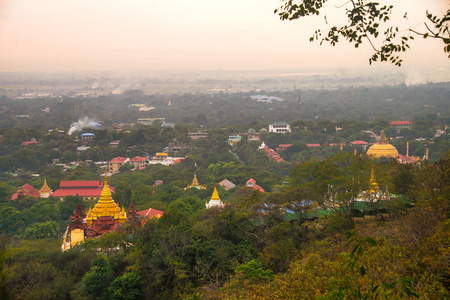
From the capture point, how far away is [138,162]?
41562 millimetres

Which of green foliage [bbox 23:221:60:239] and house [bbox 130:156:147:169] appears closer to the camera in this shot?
green foliage [bbox 23:221:60:239]

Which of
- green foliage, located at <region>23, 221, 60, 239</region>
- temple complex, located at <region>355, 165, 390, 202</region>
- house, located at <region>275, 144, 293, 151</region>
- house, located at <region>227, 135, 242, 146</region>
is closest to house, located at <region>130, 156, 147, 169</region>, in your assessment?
house, located at <region>227, 135, 242, 146</region>

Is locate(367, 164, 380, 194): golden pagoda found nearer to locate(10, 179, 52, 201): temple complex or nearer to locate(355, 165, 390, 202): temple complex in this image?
locate(355, 165, 390, 202): temple complex

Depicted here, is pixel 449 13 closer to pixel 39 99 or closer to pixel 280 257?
pixel 280 257

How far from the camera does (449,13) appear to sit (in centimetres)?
483

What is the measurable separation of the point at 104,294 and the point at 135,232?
2405 millimetres

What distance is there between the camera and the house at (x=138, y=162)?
4119 cm

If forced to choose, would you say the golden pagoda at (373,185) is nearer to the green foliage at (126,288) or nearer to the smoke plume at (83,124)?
the green foliage at (126,288)

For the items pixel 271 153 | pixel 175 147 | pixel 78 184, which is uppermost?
pixel 78 184

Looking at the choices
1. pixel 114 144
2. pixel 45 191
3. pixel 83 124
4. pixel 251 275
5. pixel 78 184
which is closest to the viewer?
pixel 251 275

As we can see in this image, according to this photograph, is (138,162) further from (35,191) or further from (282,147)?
(282,147)

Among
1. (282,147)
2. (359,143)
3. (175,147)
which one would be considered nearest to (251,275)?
(282,147)

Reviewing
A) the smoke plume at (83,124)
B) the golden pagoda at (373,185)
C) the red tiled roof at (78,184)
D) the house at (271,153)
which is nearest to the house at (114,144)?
the house at (271,153)

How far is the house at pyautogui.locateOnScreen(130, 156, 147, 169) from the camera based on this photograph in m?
41.2
